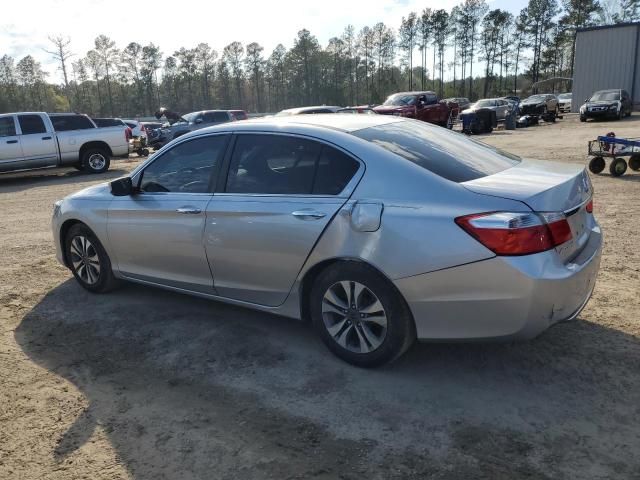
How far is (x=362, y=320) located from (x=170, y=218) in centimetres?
177

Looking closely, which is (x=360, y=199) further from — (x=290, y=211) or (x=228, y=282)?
(x=228, y=282)

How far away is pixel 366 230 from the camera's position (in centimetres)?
323

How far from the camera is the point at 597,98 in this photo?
31094 mm

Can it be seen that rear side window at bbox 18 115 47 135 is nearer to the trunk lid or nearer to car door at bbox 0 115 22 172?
car door at bbox 0 115 22 172

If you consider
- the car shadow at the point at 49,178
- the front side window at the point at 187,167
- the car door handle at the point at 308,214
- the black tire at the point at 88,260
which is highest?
the front side window at the point at 187,167

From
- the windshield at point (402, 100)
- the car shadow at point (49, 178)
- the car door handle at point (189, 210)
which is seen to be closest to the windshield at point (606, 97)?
the windshield at point (402, 100)

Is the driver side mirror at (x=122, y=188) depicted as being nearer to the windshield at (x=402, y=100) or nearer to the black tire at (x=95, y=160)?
the black tire at (x=95, y=160)

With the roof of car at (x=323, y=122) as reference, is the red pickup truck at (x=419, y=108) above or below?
below

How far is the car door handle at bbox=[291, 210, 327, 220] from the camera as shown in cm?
342

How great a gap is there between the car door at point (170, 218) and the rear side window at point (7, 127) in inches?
486

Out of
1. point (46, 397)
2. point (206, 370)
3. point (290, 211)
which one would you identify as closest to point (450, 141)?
point (290, 211)

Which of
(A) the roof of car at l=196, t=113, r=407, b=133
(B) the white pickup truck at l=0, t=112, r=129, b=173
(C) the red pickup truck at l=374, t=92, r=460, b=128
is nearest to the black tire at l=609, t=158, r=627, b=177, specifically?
(A) the roof of car at l=196, t=113, r=407, b=133

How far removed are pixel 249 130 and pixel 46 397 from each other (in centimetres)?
222

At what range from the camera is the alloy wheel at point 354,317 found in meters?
3.34
